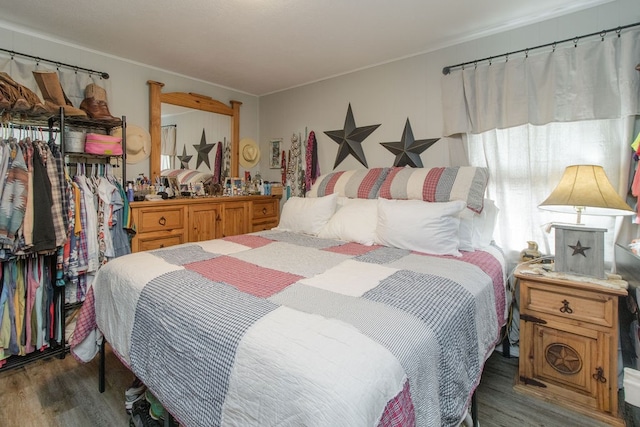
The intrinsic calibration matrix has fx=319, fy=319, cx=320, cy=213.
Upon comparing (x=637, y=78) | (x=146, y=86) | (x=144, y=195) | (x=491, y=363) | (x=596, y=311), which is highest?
(x=146, y=86)

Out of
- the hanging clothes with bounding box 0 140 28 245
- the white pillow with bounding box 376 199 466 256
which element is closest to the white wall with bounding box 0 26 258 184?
the hanging clothes with bounding box 0 140 28 245

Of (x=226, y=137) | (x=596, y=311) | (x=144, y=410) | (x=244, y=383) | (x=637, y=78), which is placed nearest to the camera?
(x=244, y=383)

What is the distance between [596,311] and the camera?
1.69 meters

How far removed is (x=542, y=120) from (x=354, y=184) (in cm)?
144

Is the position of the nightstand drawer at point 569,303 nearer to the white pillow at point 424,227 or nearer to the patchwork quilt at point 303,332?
the patchwork quilt at point 303,332

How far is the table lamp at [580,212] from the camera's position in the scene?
1.73 meters

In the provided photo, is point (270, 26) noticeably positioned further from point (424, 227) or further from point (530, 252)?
point (530, 252)

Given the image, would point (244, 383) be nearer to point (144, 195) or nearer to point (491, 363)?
point (491, 363)

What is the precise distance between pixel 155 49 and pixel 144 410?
2.76m

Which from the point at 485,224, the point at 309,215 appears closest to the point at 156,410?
the point at 309,215

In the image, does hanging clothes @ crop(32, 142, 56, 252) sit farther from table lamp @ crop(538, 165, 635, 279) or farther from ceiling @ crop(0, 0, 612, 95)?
table lamp @ crop(538, 165, 635, 279)

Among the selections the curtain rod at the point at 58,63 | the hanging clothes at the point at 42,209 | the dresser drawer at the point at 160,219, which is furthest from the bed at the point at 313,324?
the curtain rod at the point at 58,63

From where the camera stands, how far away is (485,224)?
2312mm

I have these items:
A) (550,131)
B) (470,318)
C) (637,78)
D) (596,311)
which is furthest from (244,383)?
(637,78)
